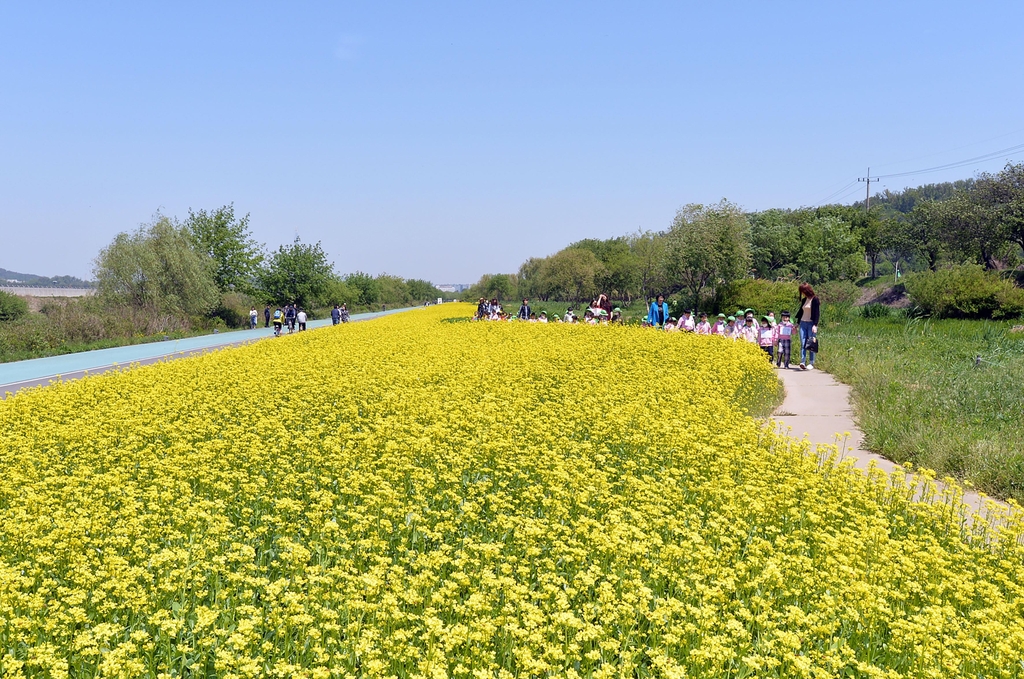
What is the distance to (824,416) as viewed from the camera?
11.4 m

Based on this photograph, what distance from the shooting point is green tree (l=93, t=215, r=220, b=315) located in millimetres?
41875

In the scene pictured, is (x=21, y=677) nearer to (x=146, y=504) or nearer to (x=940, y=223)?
(x=146, y=504)

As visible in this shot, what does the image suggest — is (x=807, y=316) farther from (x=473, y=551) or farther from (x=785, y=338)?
(x=473, y=551)

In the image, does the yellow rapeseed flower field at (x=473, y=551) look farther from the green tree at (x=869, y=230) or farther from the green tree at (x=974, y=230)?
the green tree at (x=869, y=230)

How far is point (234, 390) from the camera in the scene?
35.8 feet

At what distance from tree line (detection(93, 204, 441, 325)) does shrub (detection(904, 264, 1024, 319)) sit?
41.3 m

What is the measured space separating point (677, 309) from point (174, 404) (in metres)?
41.8

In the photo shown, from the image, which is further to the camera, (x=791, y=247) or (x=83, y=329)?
(x=791, y=247)

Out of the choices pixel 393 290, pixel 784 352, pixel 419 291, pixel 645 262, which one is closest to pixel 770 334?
pixel 784 352

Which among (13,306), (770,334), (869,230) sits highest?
(869,230)

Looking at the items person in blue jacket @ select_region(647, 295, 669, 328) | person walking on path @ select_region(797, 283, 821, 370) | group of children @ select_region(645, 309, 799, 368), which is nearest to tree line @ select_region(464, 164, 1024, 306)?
person in blue jacket @ select_region(647, 295, 669, 328)

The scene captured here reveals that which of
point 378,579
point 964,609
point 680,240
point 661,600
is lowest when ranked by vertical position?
point 964,609

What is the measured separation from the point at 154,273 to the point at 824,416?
4139 centimetres

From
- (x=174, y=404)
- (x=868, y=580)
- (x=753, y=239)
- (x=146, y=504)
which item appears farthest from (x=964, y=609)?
(x=753, y=239)
